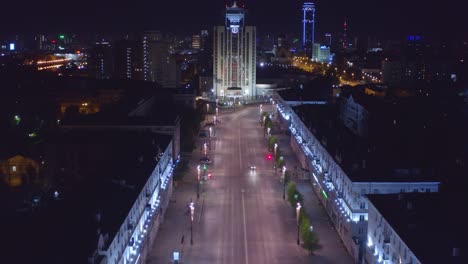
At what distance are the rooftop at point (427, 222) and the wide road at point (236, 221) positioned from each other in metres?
2.74

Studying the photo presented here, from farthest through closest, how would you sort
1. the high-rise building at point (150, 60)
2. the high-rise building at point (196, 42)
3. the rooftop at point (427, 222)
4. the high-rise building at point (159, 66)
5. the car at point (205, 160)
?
1. the high-rise building at point (196, 42)
2. the high-rise building at point (150, 60)
3. the high-rise building at point (159, 66)
4. the car at point (205, 160)
5. the rooftop at point (427, 222)

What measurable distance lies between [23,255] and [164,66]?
5324 cm

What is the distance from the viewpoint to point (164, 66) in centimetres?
6400

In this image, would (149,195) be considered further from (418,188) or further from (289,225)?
(418,188)

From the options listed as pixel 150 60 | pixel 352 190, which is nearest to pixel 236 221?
pixel 352 190

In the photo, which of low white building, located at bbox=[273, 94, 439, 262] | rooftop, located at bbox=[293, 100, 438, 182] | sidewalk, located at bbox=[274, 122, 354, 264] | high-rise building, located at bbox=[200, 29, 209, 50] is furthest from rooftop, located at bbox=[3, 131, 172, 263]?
high-rise building, located at bbox=[200, 29, 209, 50]

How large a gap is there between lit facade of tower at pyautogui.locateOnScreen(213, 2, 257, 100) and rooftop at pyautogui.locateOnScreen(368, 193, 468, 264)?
129 ft

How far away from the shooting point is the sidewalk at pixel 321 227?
16422 mm

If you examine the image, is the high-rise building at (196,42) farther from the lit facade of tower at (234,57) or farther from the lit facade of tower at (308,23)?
the lit facade of tower at (234,57)

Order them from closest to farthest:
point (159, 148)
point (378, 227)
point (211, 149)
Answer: point (378, 227)
point (159, 148)
point (211, 149)

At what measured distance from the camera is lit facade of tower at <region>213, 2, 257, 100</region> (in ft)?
177

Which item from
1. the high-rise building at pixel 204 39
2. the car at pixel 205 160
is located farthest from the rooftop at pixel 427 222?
the high-rise building at pixel 204 39

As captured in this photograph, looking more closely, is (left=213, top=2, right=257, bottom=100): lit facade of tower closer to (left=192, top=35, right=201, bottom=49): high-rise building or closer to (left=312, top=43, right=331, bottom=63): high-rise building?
(left=312, top=43, right=331, bottom=63): high-rise building

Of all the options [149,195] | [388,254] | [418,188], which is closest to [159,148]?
[149,195]
